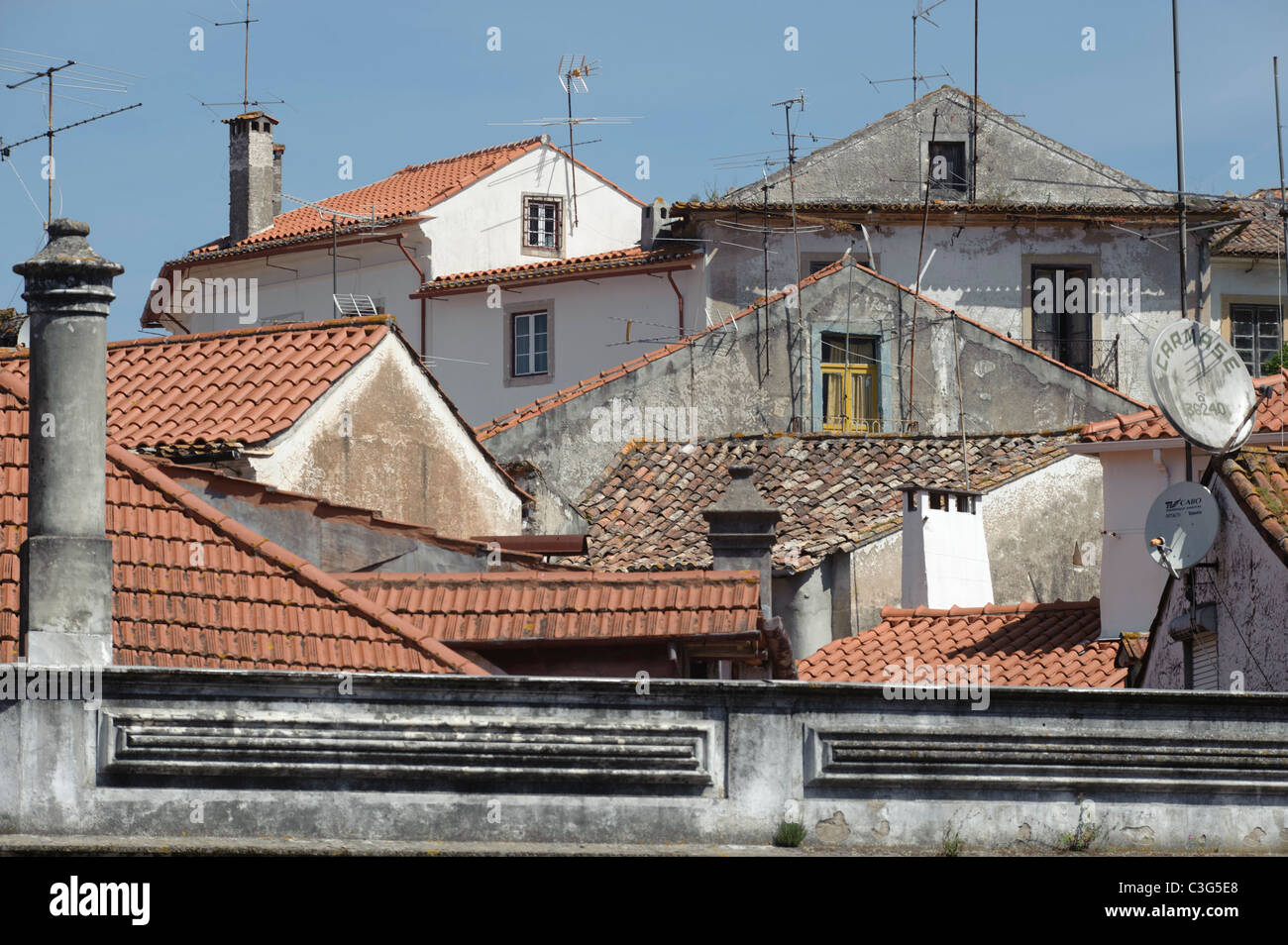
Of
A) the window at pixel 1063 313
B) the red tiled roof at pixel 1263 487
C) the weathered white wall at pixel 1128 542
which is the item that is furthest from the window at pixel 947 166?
the red tiled roof at pixel 1263 487

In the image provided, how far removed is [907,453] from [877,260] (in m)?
7.11

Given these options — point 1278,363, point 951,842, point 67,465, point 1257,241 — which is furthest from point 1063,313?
point 67,465

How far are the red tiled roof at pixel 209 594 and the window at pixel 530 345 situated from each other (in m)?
20.0

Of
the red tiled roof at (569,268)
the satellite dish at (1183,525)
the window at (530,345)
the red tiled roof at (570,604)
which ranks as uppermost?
the red tiled roof at (569,268)

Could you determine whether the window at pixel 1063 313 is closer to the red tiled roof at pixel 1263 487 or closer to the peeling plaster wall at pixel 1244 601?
the peeling plaster wall at pixel 1244 601

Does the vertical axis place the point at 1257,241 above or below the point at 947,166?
below

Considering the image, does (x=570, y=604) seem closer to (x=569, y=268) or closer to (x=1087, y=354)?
(x=569, y=268)

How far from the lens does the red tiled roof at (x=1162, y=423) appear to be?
19.7 meters

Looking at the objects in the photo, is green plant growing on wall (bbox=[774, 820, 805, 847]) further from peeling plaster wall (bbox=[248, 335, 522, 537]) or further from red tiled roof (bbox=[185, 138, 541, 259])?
red tiled roof (bbox=[185, 138, 541, 259])

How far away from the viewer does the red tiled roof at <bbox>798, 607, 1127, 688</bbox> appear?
21562 mm

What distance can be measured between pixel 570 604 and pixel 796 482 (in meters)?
9.98

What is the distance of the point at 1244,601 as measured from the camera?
49.7 ft

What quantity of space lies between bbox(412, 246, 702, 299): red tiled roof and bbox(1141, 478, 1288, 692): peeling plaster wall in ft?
60.0
